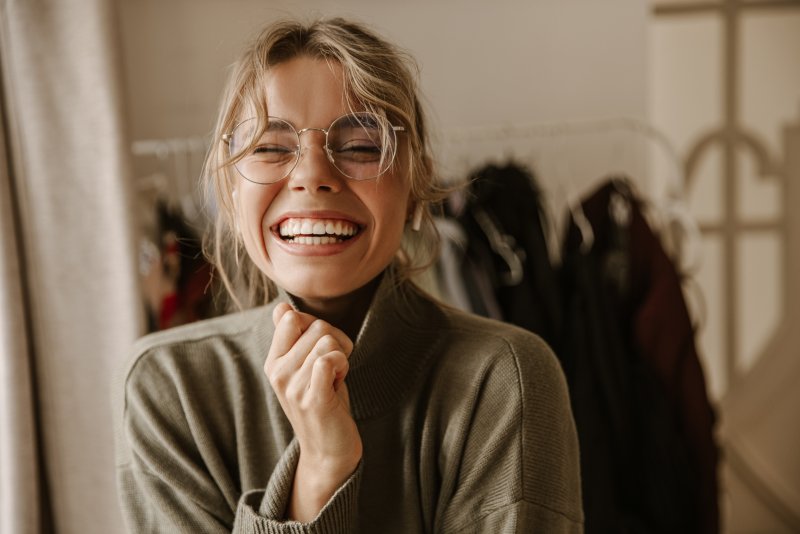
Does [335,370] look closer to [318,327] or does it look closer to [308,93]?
[318,327]

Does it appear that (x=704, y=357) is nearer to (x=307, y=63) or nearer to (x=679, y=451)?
(x=679, y=451)

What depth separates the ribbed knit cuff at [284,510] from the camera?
2.28ft

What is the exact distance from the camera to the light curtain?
1.19 meters

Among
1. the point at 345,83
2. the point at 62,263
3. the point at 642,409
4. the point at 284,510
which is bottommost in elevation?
the point at 642,409

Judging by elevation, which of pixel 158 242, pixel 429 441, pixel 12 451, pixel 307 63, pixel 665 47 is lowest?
pixel 12 451

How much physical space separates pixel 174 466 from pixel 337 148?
414 millimetres

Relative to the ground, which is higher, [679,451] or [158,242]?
[158,242]

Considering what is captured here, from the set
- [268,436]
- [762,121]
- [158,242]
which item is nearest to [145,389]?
[268,436]

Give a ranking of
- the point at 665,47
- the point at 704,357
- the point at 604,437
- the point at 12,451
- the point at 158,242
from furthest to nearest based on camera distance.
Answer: the point at 704,357 < the point at 665,47 < the point at 158,242 < the point at 604,437 < the point at 12,451

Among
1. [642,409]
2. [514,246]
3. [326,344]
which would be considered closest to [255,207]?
[326,344]

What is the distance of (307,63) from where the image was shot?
745 mm

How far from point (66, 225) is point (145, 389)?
20.9 inches


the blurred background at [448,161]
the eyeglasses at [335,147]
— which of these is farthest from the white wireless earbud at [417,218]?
the blurred background at [448,161]

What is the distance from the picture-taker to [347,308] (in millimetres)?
859
